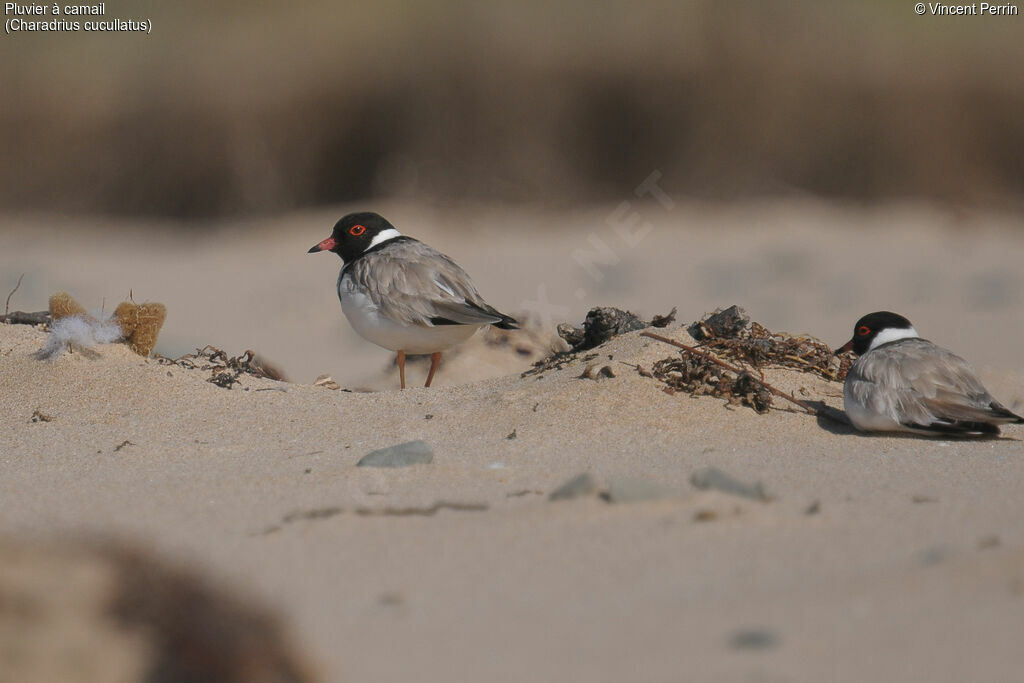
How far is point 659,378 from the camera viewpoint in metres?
4.38

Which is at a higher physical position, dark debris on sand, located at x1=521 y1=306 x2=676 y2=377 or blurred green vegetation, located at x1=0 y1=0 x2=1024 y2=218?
blurred green vegetation, located at x1=0 y1=0 x2=1024 y2=218

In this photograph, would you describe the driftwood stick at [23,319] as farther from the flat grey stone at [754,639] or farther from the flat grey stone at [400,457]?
the flat grey stone at [754,639]

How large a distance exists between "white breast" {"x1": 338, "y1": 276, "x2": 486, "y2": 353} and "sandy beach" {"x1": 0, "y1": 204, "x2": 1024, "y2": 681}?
549mm

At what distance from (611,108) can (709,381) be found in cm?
886

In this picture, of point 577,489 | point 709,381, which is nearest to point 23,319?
point 709,381

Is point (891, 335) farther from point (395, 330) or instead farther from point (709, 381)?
point (395, 330)

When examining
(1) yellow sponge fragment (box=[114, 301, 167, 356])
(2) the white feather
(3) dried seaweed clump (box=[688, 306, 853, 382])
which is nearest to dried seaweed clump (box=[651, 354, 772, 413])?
(3) dried seaweed clump (box=[688, 306, 853, 382])

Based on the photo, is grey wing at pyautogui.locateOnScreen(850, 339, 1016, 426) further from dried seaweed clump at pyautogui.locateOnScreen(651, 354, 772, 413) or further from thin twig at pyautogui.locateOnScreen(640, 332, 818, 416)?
dried seaweed clump at pyautogui.locateOnScreen(651, 354, 772, 413)

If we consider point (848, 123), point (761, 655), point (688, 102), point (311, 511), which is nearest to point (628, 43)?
point (688, 102)

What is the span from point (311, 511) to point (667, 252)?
8662mm

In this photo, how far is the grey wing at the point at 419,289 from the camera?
17.3 feet

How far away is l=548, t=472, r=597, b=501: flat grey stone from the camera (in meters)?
2.80

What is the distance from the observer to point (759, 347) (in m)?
4.59

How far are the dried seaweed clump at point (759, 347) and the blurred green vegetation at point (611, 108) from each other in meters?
8.11
